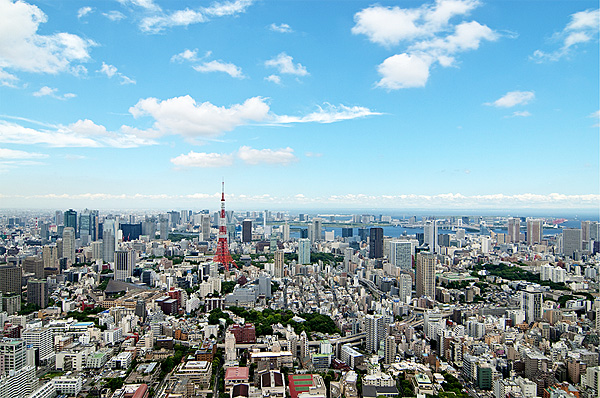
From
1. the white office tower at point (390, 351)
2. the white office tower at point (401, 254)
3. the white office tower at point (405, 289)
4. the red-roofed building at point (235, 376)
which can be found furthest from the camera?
the white office tower at point (401, 254)

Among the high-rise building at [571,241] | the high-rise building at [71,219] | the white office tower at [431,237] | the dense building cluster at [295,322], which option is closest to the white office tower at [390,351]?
the dense building cluster at [295,322]

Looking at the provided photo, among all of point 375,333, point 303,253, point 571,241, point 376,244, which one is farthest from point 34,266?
point 571,241

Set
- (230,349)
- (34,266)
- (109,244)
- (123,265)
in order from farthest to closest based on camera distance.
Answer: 1. (109,244)
2. (123,265)
3. (34,266)
4. (230,349)

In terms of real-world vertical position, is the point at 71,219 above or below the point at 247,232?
above

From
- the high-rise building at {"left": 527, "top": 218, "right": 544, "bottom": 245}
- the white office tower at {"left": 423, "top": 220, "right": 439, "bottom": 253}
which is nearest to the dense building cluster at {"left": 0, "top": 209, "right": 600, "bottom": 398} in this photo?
the white office tower at {"left": 423, "top": 220, "right": 439, "bottom": 253}

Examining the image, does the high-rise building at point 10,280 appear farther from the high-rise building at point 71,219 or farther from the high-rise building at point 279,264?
the high-rise building at point 71,219

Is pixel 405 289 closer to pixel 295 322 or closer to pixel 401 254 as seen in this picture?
pixel 295 322
